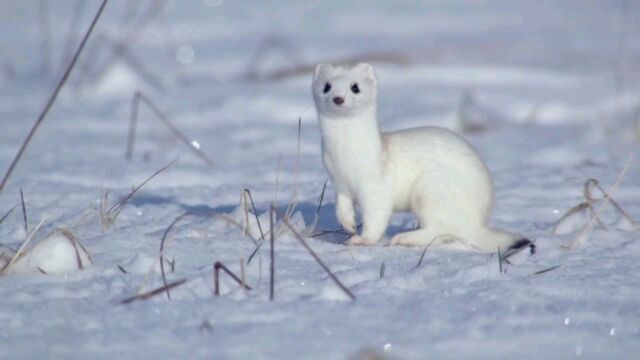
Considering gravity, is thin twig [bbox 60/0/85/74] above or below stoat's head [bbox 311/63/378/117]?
below

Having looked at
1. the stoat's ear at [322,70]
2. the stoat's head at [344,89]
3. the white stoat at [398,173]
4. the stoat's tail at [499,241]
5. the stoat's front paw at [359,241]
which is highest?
the stoat's ear at [322,70]

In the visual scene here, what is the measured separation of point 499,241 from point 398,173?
335 millimetres

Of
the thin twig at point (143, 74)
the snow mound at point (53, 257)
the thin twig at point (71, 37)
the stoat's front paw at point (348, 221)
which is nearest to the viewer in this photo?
the snow mound at point (53, 257)

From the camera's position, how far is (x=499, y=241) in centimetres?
339

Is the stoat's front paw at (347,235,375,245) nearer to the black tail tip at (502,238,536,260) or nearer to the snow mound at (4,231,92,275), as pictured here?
the black tail tip at (502,238,536,260)

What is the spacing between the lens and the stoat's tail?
3344mm

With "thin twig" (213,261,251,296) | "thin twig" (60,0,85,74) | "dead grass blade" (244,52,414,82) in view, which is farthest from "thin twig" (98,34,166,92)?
"thin twig" (213,261,251,296)

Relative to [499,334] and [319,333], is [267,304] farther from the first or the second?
[499,334]

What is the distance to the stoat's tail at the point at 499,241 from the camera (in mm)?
3344

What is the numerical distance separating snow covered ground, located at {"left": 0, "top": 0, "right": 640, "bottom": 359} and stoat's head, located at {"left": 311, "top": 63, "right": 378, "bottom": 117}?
38cm

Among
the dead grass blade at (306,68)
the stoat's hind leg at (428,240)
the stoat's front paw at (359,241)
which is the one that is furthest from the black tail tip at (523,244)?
the dead grass blade at (306,68)

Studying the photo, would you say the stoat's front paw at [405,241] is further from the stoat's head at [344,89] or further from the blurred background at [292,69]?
the blurred background at [292,69]

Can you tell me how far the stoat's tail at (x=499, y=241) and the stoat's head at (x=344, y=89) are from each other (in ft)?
1.53

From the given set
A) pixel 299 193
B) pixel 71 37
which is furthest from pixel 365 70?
pixel 71 37
